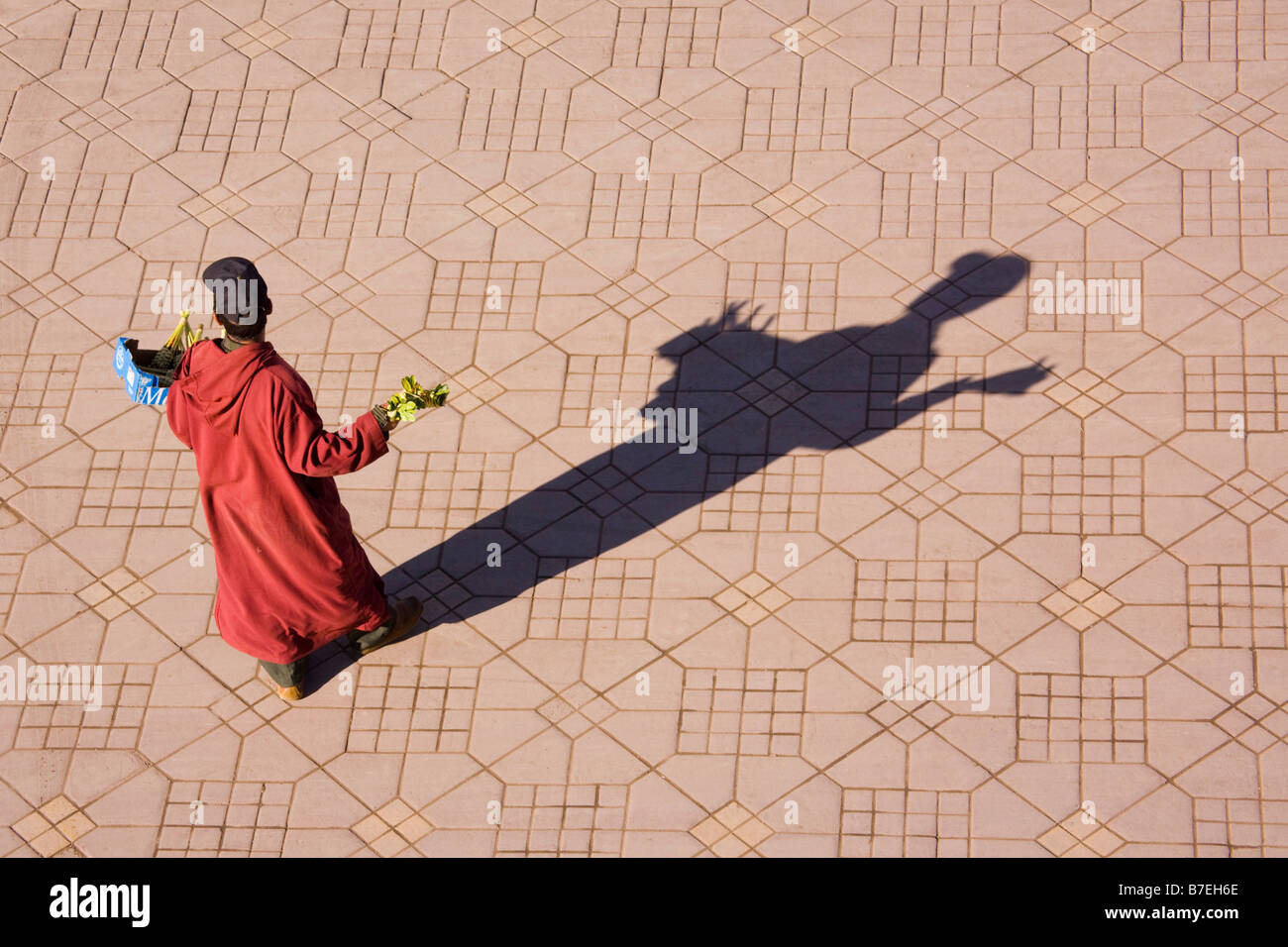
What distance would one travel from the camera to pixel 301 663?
6961mm

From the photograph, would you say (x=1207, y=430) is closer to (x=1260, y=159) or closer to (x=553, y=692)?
(x=1260, y=159)

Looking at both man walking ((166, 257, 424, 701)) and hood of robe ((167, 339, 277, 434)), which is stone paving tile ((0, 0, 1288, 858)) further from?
hood of robe ((167, 339, 277, 434))

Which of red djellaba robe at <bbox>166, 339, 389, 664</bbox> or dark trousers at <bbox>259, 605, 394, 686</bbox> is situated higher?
red djellaba robe at <bbox>166, 339, 389, 664</bbox>

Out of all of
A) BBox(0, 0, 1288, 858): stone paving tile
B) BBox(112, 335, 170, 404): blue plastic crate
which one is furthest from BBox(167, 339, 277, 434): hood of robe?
BBox(0, 0, 1288, 858): stone paving tile

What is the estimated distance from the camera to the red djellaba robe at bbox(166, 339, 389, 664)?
6.13m

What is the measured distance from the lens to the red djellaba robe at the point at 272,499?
6133 mm

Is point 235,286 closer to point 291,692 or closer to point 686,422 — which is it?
point 291,692

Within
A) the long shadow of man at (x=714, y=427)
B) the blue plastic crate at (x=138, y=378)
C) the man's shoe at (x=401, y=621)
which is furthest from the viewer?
the long shadow of man at (x=714, y=427)

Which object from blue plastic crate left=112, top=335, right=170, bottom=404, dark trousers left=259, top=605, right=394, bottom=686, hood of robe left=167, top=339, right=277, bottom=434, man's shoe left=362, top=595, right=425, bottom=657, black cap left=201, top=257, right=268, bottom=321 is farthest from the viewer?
man's shoe left=362, top=595, right=425, bottom=657

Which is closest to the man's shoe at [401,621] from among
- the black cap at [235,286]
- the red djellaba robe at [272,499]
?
the red djellaba robe at [272,499]

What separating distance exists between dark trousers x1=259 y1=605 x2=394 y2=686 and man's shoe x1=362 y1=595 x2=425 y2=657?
2 centimetres

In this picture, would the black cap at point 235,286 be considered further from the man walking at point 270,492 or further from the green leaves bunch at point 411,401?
the green leaves bunch at point 411,401

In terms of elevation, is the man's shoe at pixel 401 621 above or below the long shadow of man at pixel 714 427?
below

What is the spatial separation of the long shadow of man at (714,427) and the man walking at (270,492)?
18.4 inches
